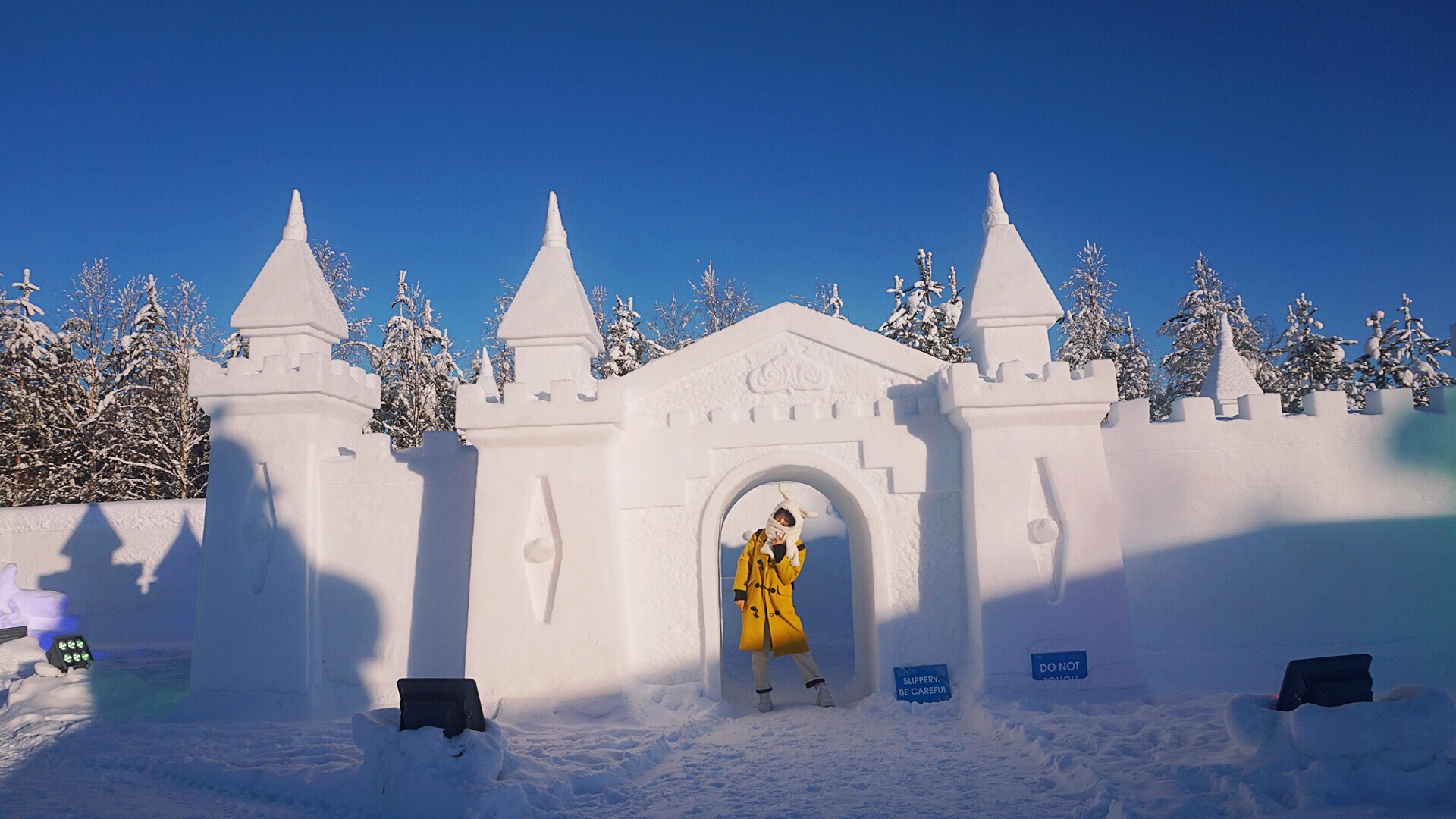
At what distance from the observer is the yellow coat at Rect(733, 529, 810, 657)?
26.3 feet

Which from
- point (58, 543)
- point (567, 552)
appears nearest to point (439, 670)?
point (567, 552)

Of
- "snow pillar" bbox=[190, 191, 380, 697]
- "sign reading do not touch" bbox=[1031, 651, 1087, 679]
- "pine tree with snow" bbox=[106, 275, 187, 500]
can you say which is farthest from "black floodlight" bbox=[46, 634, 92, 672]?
"pine tree with snow" bbox=[106, 275, 187, 500]

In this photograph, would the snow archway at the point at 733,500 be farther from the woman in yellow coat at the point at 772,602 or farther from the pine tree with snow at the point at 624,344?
the pine tree with snow at the point at 624,344

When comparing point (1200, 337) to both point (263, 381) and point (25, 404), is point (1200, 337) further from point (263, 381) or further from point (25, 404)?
point (25, 404)

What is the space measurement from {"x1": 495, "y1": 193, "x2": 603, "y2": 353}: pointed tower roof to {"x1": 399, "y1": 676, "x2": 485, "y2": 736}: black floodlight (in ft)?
12.7

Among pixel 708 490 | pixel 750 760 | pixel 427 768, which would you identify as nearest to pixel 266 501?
pixel 708 490

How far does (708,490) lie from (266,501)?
4083 millimetres

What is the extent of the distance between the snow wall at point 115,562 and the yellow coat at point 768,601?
9365 millimetres

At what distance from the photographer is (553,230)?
9.07 m

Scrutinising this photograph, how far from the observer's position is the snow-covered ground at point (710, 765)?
4512 millimetres

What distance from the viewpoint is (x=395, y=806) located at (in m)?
4.91

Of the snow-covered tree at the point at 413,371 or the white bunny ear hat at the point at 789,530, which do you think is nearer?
the white bunny ear hat at the point at 789,530

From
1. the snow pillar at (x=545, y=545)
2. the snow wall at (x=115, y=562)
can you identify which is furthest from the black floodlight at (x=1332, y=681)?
the snow wall at (x=115, y=562)

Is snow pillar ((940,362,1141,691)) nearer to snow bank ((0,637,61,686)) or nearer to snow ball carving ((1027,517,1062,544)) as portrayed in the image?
snow ball carving ((1027,517,1062,544))
